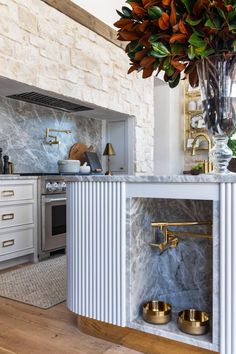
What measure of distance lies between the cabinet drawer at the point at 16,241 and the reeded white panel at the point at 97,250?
1647mm

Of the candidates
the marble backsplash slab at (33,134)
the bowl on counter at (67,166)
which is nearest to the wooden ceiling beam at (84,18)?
the marble backsplash slab at (33,134)

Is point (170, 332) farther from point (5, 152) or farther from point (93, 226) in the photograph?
point (5, 152)

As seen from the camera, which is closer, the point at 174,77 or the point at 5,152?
the point at 174,77

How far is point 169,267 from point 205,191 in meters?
0.63

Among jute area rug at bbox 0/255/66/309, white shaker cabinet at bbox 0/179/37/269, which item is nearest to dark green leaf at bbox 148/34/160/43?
jute area rug at bbox 0/255/66/309

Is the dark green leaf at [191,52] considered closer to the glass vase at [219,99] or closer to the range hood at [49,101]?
the glass vase at [219,99]

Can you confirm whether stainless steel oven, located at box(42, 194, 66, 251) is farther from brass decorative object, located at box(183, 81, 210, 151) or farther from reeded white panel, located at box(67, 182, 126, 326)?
brass decorative object, located at box(183, 81, 210, 151)

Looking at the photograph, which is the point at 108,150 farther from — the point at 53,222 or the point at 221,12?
the point at 221,12

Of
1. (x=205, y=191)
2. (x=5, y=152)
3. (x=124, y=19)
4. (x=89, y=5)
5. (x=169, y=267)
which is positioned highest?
(x=89, y=5)

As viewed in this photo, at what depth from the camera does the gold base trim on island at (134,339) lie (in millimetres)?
1522

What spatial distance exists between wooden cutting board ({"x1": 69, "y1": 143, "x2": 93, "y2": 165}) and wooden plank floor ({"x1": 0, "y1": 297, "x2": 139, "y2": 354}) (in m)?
3.01

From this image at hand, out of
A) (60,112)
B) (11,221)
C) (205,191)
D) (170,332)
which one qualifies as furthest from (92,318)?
(60,112)

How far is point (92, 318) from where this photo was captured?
171cm

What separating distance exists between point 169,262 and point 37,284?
4.68ft
